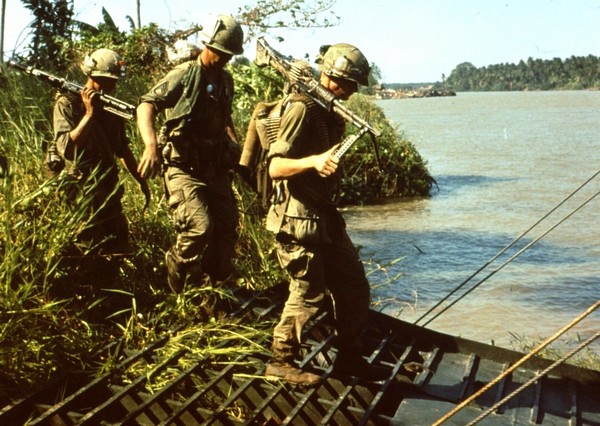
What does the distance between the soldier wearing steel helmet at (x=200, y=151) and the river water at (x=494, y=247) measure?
1794 mm

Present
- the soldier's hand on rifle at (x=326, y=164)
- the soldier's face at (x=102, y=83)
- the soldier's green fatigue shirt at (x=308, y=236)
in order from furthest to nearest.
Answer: the soldier's face at (x=102, y=83)
the soldier's green fatigue shirt at (x=308, y=236)
the soldier's hand on rifle at (x=326, y=164)

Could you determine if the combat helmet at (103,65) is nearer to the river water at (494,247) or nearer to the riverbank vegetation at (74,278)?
the riverbank vegetation at (74,278)

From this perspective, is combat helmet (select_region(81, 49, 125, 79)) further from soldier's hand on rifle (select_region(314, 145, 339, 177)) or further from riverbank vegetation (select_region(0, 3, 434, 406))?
soldier's hand on rifle (select_region(314, 145, 339, 177))

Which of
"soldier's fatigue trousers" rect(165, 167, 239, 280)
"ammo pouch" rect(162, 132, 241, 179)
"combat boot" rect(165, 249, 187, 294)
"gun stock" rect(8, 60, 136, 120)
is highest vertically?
"gun stock" rect(8, 60, 136, 120)

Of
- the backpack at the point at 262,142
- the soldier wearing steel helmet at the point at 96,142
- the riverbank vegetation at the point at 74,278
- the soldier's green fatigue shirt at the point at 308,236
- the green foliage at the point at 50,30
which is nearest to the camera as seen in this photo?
the soldier's green fatigue shirt at the point at 308,236

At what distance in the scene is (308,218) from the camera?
4.10m

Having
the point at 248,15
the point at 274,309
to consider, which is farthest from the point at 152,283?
the point at 248,15

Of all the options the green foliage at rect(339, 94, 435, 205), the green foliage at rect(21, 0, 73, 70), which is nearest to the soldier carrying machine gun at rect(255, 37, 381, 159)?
the green foliage at rect(21, 0, 73, 70)

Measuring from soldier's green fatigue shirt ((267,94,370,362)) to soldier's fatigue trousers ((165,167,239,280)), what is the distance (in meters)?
0.72

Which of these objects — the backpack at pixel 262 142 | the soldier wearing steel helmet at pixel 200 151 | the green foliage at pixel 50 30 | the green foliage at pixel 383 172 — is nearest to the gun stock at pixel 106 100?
the soldier wearing steel helmet at pixel 200 151

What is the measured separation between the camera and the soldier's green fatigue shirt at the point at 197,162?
4.86 meters

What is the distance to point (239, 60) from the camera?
42.0ft

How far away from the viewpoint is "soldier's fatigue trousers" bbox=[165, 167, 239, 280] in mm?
4836

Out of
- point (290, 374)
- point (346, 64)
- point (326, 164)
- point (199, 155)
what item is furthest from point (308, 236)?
point (199, 155)
